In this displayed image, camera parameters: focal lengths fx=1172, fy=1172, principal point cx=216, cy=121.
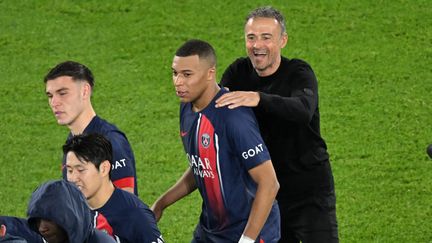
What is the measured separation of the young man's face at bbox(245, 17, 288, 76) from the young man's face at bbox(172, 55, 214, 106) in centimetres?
59

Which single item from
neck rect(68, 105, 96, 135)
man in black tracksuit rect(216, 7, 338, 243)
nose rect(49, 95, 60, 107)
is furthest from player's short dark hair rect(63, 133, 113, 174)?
man in black tracksuit rect(216, 7, 338, 243)

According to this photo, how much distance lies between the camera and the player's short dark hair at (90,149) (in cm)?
610

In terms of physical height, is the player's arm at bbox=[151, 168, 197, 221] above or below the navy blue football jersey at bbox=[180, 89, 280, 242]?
below

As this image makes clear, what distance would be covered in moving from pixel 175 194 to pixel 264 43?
105 cm

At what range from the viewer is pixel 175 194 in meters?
6.98

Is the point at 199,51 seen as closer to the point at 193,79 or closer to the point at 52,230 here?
the point at 193,79

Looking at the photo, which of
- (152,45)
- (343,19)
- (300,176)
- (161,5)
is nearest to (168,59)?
(152,45)

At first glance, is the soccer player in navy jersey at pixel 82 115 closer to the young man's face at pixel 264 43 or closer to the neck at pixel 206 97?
the neck at pixel 206 97

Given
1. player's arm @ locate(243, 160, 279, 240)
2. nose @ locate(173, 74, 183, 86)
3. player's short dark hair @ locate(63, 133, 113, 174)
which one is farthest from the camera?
nose @ locate(173, 74, 183, 86)

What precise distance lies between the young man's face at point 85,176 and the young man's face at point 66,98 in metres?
0.66

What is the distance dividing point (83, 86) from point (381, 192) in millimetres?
4120

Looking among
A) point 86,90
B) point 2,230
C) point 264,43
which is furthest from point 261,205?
point 2,230

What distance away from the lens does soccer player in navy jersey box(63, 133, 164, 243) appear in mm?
6035

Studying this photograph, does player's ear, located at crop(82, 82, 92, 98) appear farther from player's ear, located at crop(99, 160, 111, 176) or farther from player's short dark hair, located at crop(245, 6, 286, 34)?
player's short dark hair, located at crop(245, 6, 286, 34)
